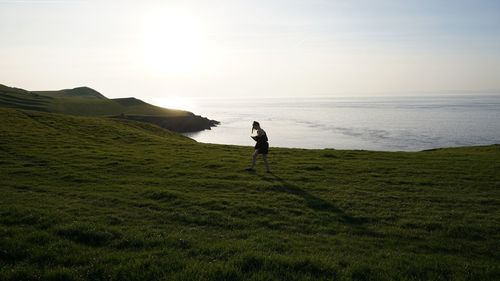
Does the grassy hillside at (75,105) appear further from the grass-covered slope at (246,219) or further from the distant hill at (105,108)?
the grass-covered slope at (246,219)

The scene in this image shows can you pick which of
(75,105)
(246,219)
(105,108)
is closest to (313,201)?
(246,219)

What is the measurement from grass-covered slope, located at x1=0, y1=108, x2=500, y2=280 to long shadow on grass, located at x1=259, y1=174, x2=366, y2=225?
0.06 metres

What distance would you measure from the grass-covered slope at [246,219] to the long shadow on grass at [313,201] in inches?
2.4

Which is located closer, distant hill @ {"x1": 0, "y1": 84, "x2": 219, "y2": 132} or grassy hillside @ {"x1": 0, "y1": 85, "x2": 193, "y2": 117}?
grassy hillside @ {"x1": 0, "y1": 85, "x2": 193, "y2": 117}

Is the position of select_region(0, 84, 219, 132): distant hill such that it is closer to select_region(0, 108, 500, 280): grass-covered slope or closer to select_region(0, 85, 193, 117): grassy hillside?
select_region(0, 85, 193, 117): grassy hillside

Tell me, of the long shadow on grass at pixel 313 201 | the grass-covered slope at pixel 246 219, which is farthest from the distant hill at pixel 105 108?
the long shadow on grass at pixel 313 201

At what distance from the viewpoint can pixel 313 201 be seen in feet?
58.1

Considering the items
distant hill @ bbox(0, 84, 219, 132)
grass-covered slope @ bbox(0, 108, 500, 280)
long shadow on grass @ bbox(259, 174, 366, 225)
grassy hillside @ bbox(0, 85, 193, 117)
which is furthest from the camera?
distant hill @ bbox(0, 84, 219, 132)

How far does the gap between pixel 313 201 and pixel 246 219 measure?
4.39 m

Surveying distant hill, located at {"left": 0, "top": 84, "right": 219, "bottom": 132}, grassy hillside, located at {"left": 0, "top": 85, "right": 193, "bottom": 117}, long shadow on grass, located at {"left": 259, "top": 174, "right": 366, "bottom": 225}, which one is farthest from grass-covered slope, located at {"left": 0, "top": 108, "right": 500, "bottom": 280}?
grassy hillside, located at {"left": 0, "top": 85, "right": 193, "bottom": 117}

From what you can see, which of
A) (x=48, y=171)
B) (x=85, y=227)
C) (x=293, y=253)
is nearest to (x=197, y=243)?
(x=293, y=253)

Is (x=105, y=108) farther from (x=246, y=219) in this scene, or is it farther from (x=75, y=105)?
(x=246, y=219)

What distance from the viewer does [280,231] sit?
526 inches

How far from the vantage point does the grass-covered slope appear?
9.69 metres
